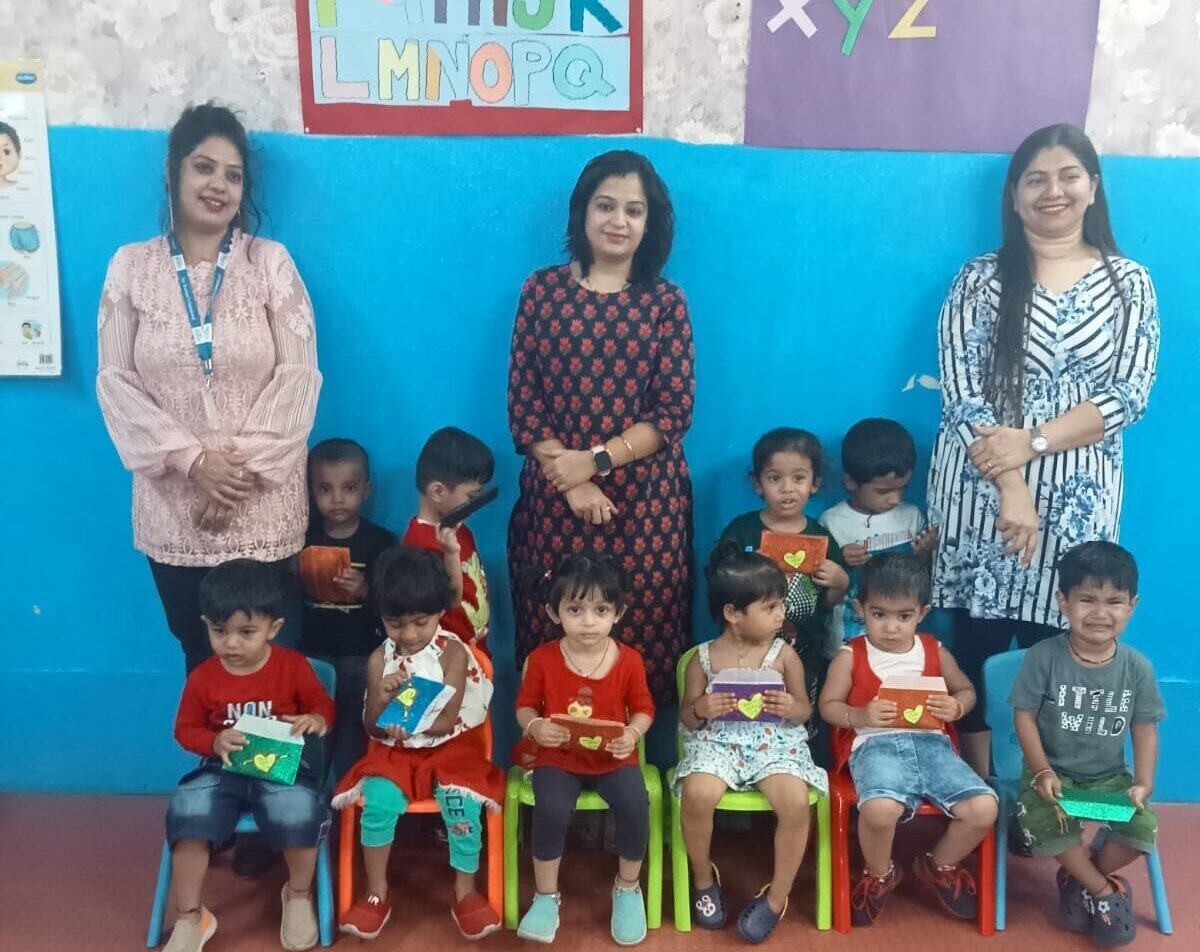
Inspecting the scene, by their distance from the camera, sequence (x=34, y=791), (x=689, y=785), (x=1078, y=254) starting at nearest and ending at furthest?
(x=689, y=785) → (x=1078, y=254) → (x=34, y=791)

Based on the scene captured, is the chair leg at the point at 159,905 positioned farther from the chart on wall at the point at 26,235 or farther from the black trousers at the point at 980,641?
the black trousers at the point at 980,641

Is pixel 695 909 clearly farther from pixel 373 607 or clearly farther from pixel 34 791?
pixel 34 791

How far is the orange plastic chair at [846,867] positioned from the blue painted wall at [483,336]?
0.89m

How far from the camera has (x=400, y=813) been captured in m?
2.46

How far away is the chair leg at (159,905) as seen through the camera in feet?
8.09

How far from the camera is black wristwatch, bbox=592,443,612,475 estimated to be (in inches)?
103

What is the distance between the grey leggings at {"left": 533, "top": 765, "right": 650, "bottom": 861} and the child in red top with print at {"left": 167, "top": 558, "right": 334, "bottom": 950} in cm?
53

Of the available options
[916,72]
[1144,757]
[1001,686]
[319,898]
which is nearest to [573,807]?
[319,898]

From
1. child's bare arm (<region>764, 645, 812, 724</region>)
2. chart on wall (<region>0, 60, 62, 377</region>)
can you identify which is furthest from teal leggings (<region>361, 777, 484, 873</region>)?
chart on wall (<region>0, 60, 62, 377</region>)

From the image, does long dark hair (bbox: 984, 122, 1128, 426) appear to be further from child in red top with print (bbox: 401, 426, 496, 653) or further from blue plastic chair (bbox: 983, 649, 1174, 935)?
child in red top with print (bbox: 401, 426, 496, 653)

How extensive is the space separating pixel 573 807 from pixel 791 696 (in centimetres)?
62

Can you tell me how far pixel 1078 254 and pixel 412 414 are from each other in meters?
1.89

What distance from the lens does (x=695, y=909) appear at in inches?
103

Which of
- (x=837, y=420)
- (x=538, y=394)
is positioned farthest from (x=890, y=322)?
(x=538, y=394)
